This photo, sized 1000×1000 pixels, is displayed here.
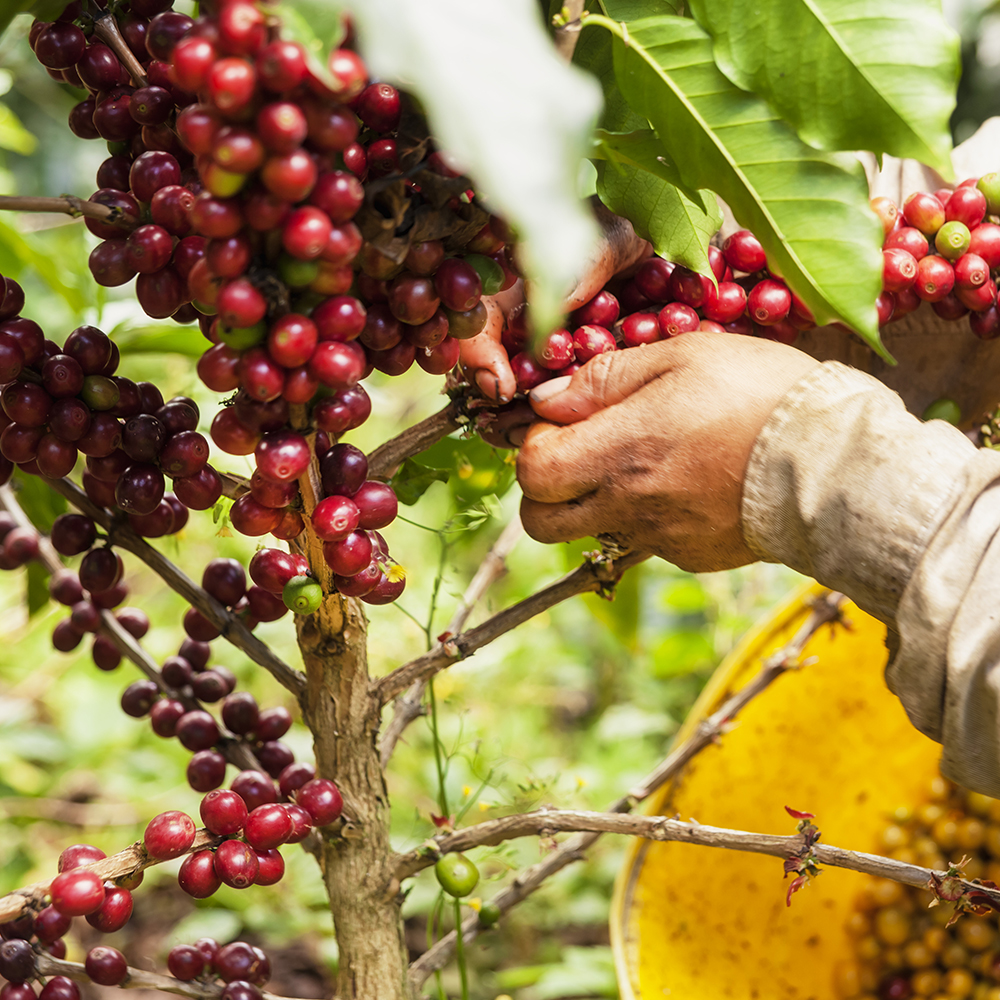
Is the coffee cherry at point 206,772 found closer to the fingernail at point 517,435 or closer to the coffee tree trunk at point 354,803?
the coffee tree trunk at point 354,803

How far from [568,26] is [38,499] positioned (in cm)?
74

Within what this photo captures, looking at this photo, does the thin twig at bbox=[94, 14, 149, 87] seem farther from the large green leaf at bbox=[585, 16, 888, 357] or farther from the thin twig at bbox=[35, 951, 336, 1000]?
the thin twig at bbox=[35, 951, 336, 1000]

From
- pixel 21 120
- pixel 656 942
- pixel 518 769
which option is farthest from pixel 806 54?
pixel 21 120

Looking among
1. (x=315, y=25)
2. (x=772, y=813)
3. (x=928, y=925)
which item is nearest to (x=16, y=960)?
(x=315, y=25)

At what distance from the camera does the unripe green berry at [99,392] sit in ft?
2.10

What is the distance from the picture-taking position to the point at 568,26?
589 mm

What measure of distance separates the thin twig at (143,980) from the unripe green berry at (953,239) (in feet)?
2.95

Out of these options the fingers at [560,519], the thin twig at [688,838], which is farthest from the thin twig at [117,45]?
the thin twig at [688,838]

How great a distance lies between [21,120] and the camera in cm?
244

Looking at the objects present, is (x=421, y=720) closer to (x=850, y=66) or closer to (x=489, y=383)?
(x=489, y=383)

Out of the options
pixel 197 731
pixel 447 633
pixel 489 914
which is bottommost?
pixel 489 914

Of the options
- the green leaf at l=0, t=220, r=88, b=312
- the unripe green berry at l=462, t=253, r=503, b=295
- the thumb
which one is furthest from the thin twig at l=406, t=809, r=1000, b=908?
the green leaf at l=0, t=220, r=88, b=312

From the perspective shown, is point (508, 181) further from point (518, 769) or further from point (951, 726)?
point (518, 769)

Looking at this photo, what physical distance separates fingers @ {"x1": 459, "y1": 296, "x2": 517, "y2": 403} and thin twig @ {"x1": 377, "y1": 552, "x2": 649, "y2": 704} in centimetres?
18
